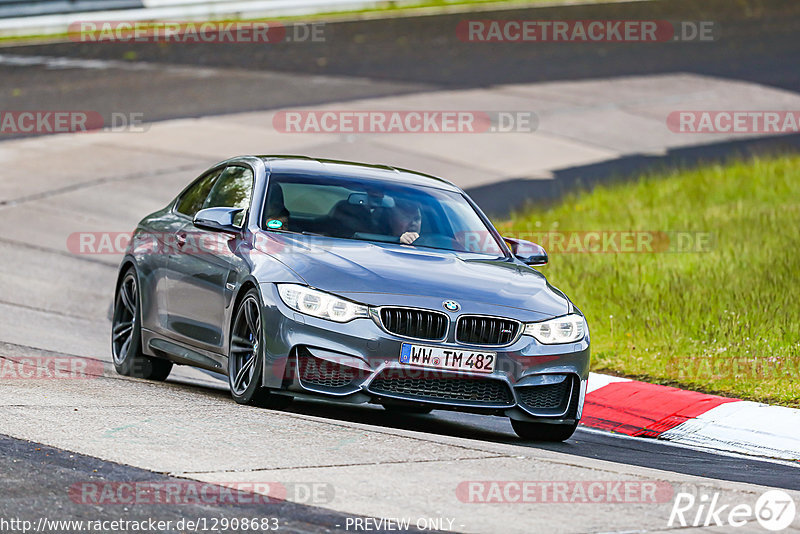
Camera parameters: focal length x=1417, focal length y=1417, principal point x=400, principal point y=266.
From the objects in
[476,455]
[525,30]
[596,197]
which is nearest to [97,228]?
[596,197]

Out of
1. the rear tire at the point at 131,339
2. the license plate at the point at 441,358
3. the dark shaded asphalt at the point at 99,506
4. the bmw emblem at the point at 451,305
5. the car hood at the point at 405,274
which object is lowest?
the rear tire at the point at 131,339

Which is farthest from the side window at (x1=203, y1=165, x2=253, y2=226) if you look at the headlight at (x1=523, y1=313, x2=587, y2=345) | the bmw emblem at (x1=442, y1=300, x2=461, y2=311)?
the headlight at (x1=523, y1=313, x2=587, y2=345)

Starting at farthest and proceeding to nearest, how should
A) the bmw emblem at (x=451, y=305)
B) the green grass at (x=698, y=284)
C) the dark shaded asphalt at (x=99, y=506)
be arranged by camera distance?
the green grass at (x=698, y=284) → the bmw emblem at (x=451, y=305) → the dark shaded asphalt at (x=99, y=506)

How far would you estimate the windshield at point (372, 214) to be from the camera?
8.93m

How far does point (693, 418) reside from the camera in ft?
31.2

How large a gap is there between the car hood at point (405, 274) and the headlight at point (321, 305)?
0.05 meters

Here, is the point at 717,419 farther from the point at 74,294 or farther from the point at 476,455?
the point at 74,294

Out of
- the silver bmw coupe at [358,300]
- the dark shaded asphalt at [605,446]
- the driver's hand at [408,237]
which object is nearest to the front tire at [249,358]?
the silver bmw coupe at [358,300]

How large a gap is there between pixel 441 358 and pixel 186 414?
1.43 metres

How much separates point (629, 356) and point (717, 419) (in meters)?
1.75

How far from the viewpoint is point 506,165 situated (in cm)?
2148

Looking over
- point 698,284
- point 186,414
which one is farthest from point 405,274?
point 698,284

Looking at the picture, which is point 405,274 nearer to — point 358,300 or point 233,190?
point 358,300

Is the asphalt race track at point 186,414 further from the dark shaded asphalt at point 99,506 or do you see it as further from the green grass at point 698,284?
the green grass at point 698,284
